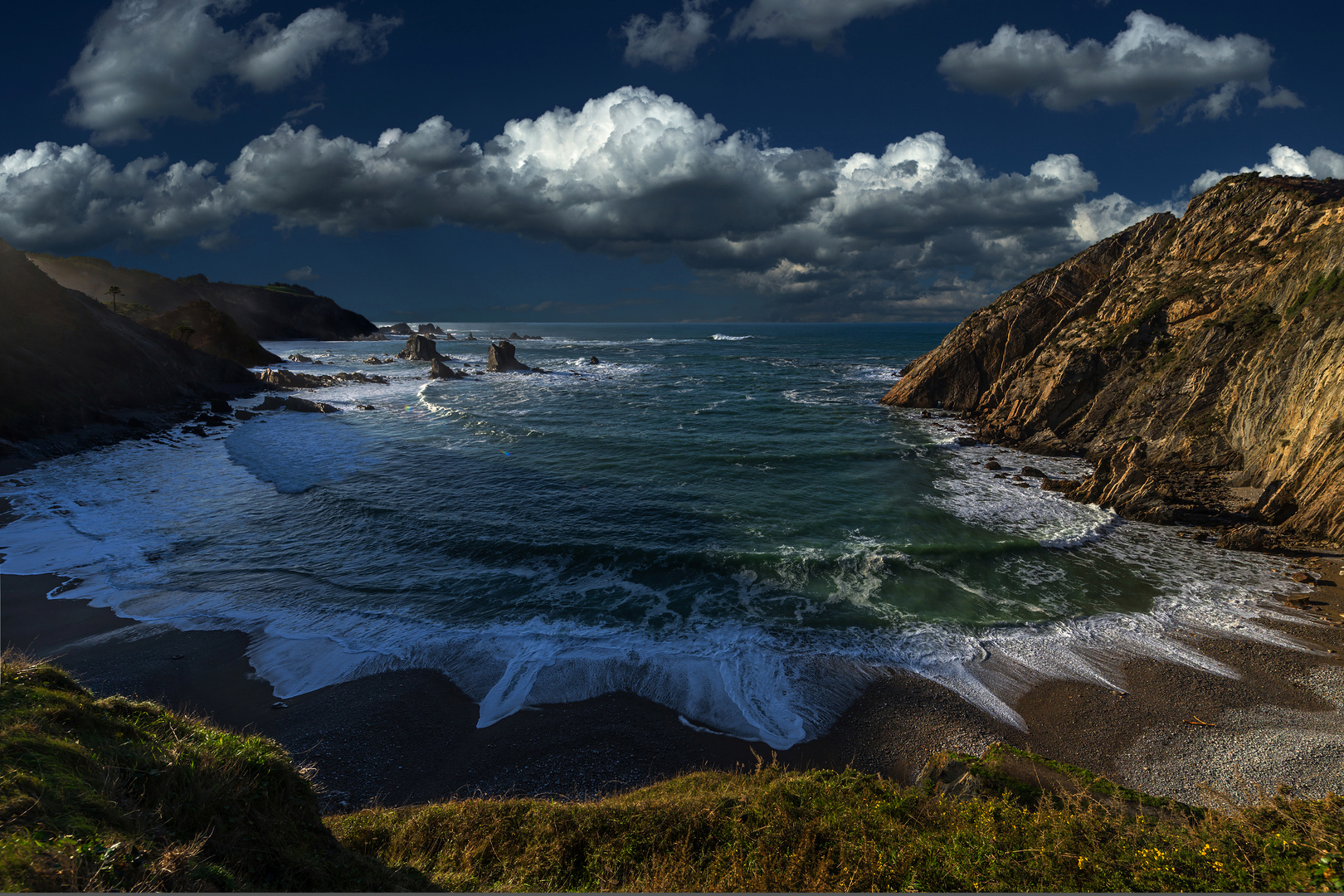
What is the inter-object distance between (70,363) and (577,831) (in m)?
59.8

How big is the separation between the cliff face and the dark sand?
44.3 ft

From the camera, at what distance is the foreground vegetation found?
602cm

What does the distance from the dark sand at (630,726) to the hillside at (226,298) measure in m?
138

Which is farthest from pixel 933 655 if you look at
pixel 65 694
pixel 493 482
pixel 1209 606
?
pixel 493 482

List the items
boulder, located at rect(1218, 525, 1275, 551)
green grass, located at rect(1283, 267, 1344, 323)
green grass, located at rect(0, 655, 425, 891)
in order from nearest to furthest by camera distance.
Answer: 1. green grass, located at rect(0, 655, 425, 891)
2. boulder, located at rect(1218, 525, 1275, 551)
3. green grass, located at rect(1283, 267, 1344, 323)

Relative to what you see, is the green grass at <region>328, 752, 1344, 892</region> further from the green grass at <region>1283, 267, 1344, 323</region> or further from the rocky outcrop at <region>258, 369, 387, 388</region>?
the rocky outcrop at <region>258, 369, 387, 388</region>

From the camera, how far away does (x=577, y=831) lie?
28.1 feet

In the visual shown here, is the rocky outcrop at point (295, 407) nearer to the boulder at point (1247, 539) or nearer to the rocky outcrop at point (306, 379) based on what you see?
the rocky outcrop at point (306, 379)

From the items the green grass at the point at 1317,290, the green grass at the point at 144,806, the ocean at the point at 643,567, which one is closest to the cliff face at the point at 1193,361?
the green grass at the point at 1317,290

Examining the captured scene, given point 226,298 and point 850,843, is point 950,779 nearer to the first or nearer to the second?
point 850,843

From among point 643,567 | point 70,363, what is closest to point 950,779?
point 643,567

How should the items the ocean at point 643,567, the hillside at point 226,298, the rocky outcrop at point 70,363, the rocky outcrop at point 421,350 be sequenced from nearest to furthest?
the ocean at point 643,567 < the rocky outcrop at point 70,363 < the rocky outcrop at point 421,350 < the hillside at point 226,298

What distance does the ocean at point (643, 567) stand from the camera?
632 inches

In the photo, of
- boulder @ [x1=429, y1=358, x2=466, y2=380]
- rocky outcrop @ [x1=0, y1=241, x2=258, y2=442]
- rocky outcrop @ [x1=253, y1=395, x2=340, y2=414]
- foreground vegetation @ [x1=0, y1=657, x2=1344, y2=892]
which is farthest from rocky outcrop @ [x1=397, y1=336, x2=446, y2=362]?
foreground vegetation @ [x1=0, y1=657, x2=1344, y2=892]
